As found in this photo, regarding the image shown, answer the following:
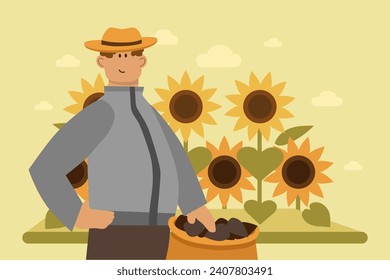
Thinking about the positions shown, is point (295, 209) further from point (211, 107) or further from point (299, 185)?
point (211, 107)

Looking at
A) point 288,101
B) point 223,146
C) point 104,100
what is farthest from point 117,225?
point 288,101

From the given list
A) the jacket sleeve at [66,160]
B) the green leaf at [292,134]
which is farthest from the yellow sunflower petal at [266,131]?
the jacket sleeve at [66,160]

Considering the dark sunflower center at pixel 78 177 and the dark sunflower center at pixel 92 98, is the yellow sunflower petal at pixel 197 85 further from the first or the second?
the dark sunflower center at pixel 78 177

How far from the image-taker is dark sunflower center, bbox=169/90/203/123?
5.14 m

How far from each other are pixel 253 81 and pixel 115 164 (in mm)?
1412

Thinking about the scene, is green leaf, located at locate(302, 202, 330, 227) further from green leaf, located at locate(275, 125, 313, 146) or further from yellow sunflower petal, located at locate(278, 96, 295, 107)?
yellow sunflower petal, located at locate(278, 96, 295, 107)

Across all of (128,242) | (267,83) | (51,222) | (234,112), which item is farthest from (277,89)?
(51,222)

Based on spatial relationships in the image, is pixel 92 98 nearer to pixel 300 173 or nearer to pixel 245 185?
pixel 245 185

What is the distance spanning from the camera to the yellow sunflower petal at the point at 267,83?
5.16m

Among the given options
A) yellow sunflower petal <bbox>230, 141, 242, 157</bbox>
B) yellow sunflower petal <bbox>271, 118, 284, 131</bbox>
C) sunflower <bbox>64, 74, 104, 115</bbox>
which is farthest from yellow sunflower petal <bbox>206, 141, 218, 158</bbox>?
sunflower <bbox>64, 74, 104, 115</bbox>

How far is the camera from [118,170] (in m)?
4.18

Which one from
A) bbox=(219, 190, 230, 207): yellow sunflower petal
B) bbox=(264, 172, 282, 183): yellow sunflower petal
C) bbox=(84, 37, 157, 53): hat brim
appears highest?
bbox=(84, 37, 157, 53): hat brim

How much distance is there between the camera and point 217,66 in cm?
510

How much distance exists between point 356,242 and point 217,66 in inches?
58.9
